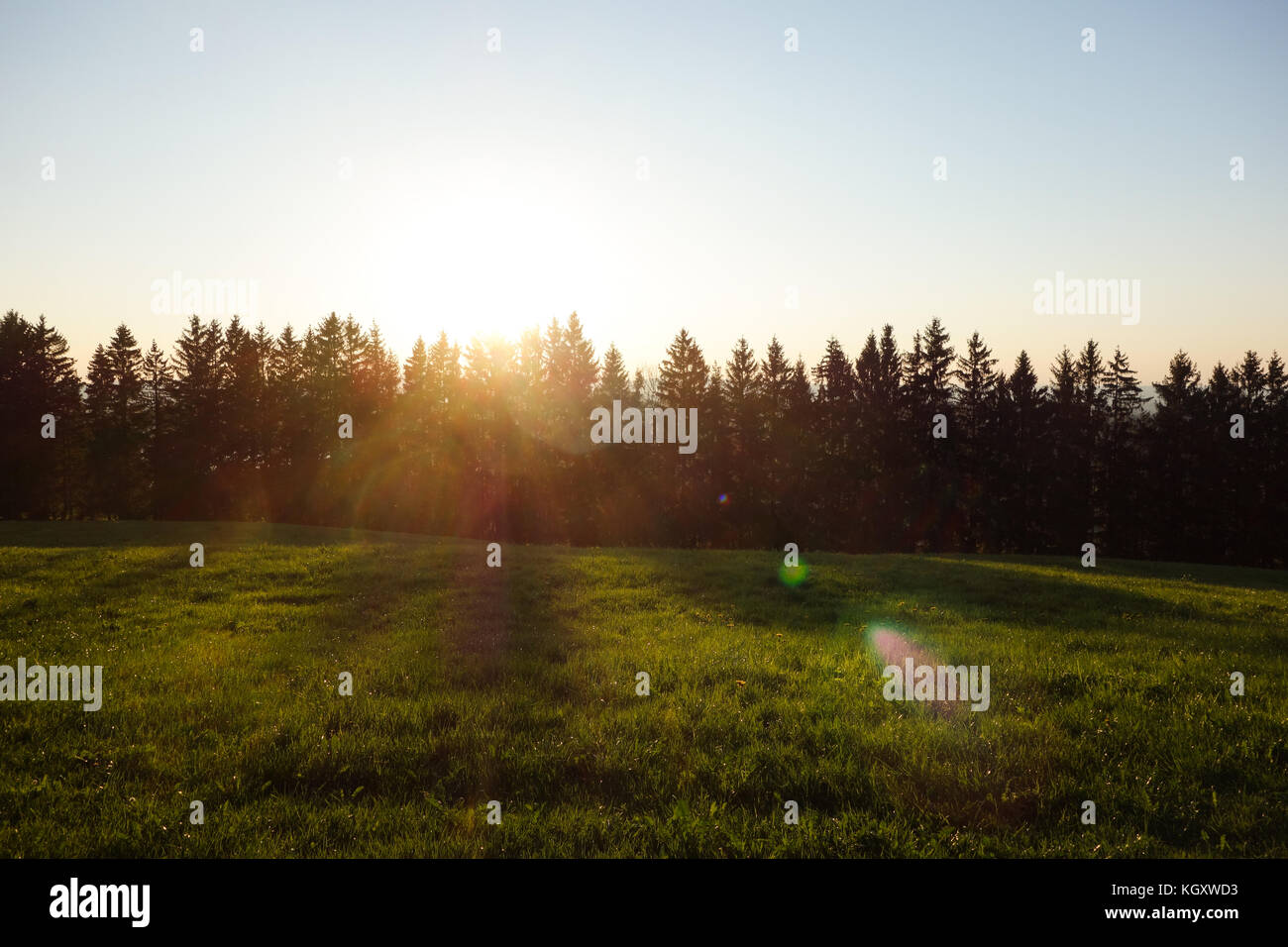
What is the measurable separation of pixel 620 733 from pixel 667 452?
54996 millimetres

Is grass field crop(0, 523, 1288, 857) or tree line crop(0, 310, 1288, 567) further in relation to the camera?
tree line crop(0, 310, 1288, 567)

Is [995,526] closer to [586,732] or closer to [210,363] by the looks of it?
[586,732]

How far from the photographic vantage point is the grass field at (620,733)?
5988 mm

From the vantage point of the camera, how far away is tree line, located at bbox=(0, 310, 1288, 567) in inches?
2425

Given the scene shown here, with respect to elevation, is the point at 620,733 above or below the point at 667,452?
below

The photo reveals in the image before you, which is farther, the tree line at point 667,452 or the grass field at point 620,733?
the tree line at point 667,452

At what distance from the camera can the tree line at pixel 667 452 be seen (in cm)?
6159

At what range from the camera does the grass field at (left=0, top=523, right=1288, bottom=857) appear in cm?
599

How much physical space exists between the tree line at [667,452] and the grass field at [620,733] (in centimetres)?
4649

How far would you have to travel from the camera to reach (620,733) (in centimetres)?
812

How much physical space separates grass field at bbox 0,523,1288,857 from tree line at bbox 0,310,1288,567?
153ft

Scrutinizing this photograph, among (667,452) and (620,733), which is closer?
(620,733)

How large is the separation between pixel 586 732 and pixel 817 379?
66.9m

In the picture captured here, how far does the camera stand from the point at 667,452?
6284 centimetres
